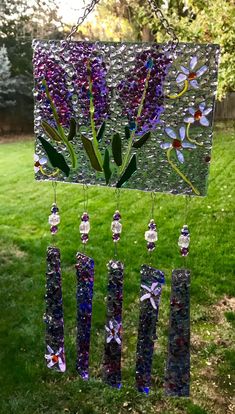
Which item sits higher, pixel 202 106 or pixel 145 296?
pixel 202 106

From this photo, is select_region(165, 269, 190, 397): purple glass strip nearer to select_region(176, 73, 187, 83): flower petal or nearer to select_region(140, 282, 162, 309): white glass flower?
select_region(140, 282, 162, 309): white glass flower

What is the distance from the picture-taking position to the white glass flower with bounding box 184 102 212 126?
1521 mm

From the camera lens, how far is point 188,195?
5.35ft

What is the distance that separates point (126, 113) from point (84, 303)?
793 mm

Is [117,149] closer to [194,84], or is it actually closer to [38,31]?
[194,84]

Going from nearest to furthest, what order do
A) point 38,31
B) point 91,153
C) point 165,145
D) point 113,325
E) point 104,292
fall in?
1. point 165,145
2. point 91,153
3. point 113,325
4. point 104,292
5. point 38,31

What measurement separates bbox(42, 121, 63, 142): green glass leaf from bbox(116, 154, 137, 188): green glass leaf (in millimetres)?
286

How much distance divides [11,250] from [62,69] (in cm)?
329

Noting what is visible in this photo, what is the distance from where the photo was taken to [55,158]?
5.79 ft

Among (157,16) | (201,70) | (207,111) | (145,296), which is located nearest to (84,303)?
(145,296)

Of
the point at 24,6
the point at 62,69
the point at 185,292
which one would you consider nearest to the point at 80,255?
the point at 185,292

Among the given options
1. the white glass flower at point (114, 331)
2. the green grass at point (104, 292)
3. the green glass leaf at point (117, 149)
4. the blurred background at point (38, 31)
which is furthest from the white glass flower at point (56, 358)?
the blurred background at point (38, 31)

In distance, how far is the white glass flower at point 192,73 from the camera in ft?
4.89

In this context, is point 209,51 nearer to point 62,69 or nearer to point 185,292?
point 62,69
